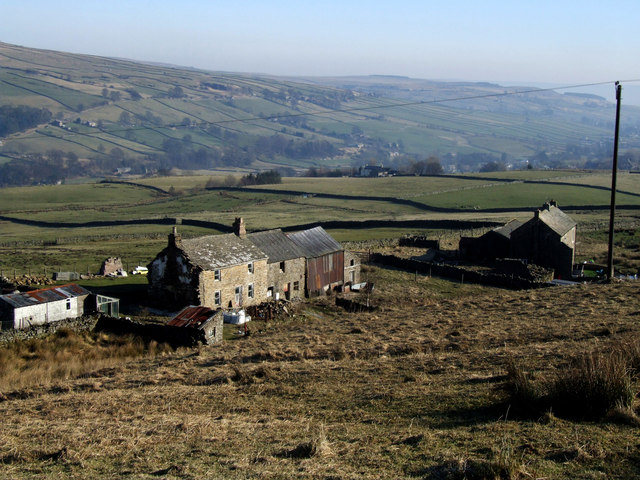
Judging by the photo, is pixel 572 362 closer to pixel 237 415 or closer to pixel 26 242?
pixel 237 415

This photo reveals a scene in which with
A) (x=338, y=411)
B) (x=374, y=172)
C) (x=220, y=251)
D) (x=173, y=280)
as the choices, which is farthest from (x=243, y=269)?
(x=374, y=172)

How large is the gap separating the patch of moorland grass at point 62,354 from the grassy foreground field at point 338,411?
455 millimetres

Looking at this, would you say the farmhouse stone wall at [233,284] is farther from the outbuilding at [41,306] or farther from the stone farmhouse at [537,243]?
the stone farmhouse at [537,243]

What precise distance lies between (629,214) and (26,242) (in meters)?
64.3

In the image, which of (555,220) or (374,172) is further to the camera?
(374,172)

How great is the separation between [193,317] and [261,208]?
67097 mm

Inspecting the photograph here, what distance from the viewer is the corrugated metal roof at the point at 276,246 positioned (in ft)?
126

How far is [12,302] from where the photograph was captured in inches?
1142

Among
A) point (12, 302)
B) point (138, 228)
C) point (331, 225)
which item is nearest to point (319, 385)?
point (12, 302)

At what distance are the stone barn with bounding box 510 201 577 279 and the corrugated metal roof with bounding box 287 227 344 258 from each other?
1474 centimetres

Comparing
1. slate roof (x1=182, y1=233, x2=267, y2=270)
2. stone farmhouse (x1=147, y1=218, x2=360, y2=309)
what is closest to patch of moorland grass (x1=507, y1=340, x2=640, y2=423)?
stone farmhouse (x1=147, y1=218, x2=360, y2=309)

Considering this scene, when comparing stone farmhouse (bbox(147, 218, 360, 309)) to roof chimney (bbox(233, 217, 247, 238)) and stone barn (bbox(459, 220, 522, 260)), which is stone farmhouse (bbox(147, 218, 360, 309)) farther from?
stone barn (bbox(459, 220, 522, 260))

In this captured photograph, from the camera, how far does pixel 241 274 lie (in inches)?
1412

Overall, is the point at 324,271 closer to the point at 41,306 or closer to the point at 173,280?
the point at 173,280
